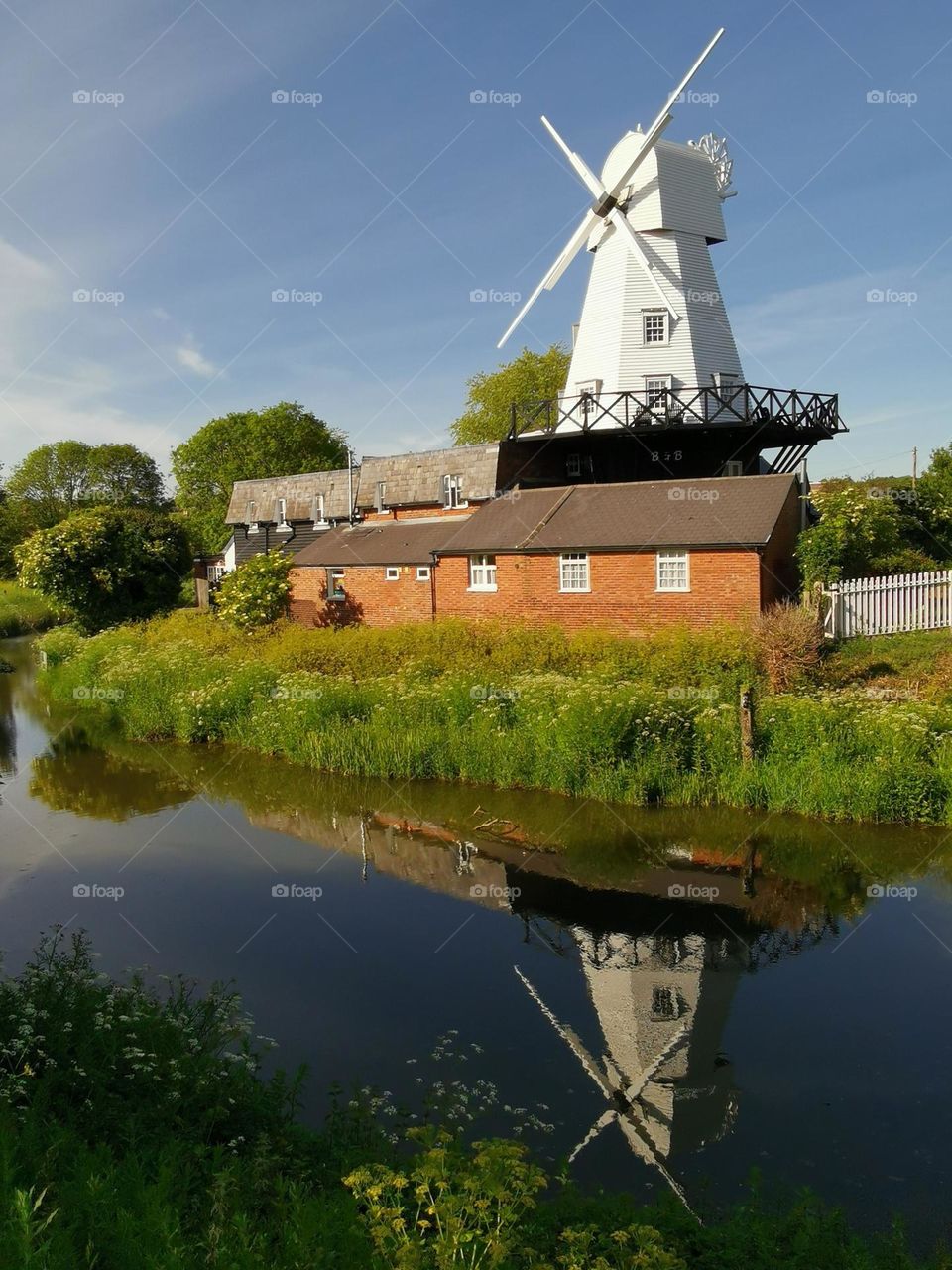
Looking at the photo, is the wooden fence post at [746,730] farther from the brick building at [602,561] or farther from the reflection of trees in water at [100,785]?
the reflection of trees in water at [100,785]

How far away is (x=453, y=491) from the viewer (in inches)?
1388

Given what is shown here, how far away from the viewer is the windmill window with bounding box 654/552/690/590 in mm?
21812

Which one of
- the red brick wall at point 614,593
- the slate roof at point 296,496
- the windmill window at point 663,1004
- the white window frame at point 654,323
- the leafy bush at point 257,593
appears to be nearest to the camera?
the windmill window at point 663,1004

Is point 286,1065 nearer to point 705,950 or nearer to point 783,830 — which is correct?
point 705,950

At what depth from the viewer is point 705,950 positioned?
1081 cm

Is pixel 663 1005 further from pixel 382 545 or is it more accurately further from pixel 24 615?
pixel 24 615

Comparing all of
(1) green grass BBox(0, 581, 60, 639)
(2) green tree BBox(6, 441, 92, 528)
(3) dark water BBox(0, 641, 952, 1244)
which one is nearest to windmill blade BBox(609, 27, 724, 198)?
(3) dark water BBox(0, 641, 952, 1244)

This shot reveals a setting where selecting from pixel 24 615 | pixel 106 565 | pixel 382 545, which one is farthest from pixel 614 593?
pixel 24 615

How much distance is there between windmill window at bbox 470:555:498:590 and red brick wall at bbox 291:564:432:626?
1992 millimetres

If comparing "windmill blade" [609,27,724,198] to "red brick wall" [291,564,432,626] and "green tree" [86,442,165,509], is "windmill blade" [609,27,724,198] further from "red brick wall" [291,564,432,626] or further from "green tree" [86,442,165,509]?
"green tree" [86,442,165,509]

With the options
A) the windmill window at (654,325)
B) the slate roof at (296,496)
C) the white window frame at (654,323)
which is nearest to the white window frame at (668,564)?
the white window frame at (654,323)

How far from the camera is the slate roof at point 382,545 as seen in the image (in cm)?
2842

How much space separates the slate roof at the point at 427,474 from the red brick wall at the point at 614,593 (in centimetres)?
869

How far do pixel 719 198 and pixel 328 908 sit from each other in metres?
28.0
